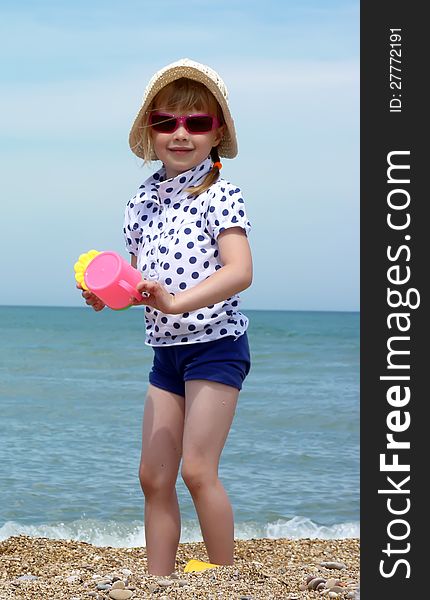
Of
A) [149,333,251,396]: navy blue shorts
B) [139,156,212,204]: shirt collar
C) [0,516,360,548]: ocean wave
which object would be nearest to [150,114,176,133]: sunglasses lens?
[139,156,212,204]: shirt collar

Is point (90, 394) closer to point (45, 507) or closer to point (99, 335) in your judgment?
point (45, 507)

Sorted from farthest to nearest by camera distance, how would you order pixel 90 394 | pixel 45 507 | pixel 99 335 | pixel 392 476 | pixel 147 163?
pixel 99 335, pixel 90 394, pixel 45 507, pixel 147 163, pixel 392 476

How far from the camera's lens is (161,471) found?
3.59 m

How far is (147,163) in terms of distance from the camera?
377 cm

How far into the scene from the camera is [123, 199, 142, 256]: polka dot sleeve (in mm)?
3729

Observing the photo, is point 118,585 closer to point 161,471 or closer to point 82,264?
point 161,471

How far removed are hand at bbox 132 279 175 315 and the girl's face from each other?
1.99ft

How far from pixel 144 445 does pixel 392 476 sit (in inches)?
38.3

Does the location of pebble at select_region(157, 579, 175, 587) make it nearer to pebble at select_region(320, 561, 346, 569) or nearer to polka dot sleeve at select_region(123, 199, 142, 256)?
pebble at select_region(320, 561, 346, 569)

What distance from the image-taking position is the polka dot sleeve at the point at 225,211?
3453mm

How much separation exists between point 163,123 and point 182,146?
0.39 ft

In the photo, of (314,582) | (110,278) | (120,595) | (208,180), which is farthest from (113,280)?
(314,582)

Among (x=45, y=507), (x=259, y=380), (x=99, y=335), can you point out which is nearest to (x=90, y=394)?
(x=259, y=380)

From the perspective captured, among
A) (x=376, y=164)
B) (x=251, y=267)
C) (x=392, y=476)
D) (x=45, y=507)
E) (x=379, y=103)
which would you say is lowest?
(x=45, y=507)
